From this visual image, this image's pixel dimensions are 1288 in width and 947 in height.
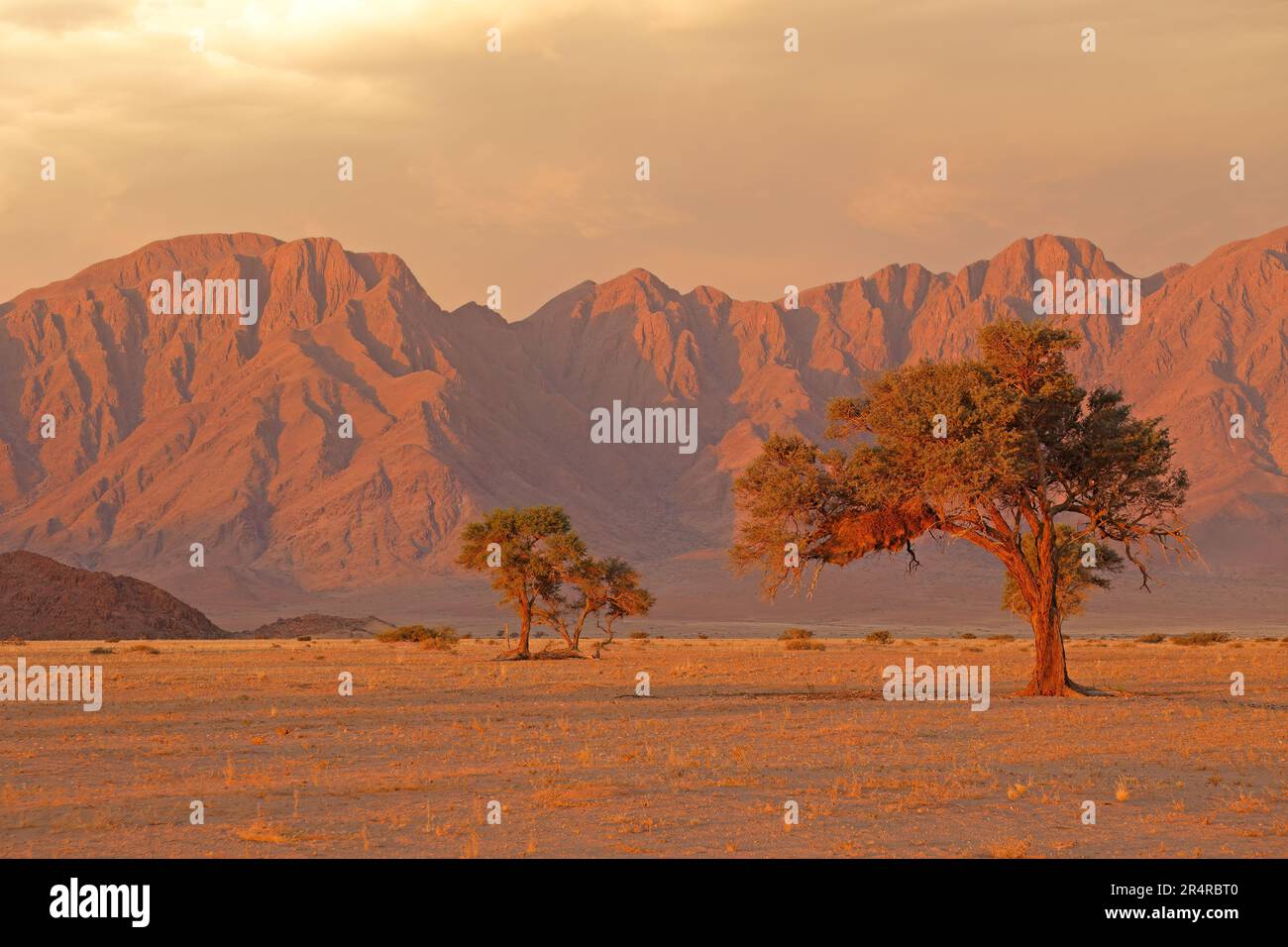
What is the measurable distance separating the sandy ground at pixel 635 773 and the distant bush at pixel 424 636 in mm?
31939

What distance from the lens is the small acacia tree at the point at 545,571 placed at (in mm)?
62375

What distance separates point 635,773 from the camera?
2120cm

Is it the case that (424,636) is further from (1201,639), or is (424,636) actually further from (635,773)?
(635,773)

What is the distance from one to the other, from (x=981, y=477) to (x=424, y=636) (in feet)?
178

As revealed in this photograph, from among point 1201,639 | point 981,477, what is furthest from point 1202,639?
point 981,477

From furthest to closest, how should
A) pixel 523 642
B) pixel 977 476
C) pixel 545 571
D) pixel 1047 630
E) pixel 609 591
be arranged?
pixel 609 591, pixel 523 642, pixel 545 571, pixel 1047 630, pixel 977 476

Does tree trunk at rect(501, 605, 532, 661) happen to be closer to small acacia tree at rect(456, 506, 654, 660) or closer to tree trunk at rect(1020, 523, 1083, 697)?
small acacia tree at rect(456, 506, 654, 660)

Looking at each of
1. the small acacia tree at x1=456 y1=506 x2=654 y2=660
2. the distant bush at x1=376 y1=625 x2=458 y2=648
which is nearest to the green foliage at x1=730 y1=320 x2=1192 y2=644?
the small acacia tree at x1=456 y1=506 x2=654 y2=660

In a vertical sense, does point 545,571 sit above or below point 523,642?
above

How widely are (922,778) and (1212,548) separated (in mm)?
172353

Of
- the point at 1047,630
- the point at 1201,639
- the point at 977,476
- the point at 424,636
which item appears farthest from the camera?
the point at 1201,639

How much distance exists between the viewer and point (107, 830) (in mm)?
15961

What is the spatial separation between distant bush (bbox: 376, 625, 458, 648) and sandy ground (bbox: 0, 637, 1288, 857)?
105 feet
